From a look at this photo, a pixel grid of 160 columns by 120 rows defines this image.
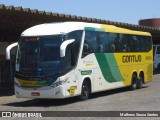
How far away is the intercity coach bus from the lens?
1645 cm

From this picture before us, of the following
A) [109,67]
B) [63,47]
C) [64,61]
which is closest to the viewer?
[63,47]

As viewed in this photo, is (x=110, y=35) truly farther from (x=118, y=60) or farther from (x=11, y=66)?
(x=11, y=66)

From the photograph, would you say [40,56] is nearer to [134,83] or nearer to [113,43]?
[113,43]

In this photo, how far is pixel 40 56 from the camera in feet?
54.7

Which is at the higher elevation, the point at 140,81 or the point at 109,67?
the point at 109,67

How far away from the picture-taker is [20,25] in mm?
26828

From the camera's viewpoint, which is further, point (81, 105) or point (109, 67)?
point (109, 67)

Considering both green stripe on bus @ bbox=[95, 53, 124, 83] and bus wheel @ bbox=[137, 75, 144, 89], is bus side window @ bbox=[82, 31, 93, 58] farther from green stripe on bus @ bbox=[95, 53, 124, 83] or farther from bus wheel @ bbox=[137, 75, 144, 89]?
bus wheel @ bbox=[137, 75, 144, 89]

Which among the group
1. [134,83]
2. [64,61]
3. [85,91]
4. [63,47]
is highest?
[63,47]

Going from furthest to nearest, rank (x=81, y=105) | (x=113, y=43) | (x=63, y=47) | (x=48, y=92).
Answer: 1. (x=113, y=43)
2. (x=48, y=92)
3. (x=81, y=105)
4. (x=63, y=47)

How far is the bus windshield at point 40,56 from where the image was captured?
649 inches

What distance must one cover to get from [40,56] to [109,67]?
4.78 m

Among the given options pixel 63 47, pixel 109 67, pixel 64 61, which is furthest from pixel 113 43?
pixel 63 47

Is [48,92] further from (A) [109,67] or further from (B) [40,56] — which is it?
(A) [109,67]
